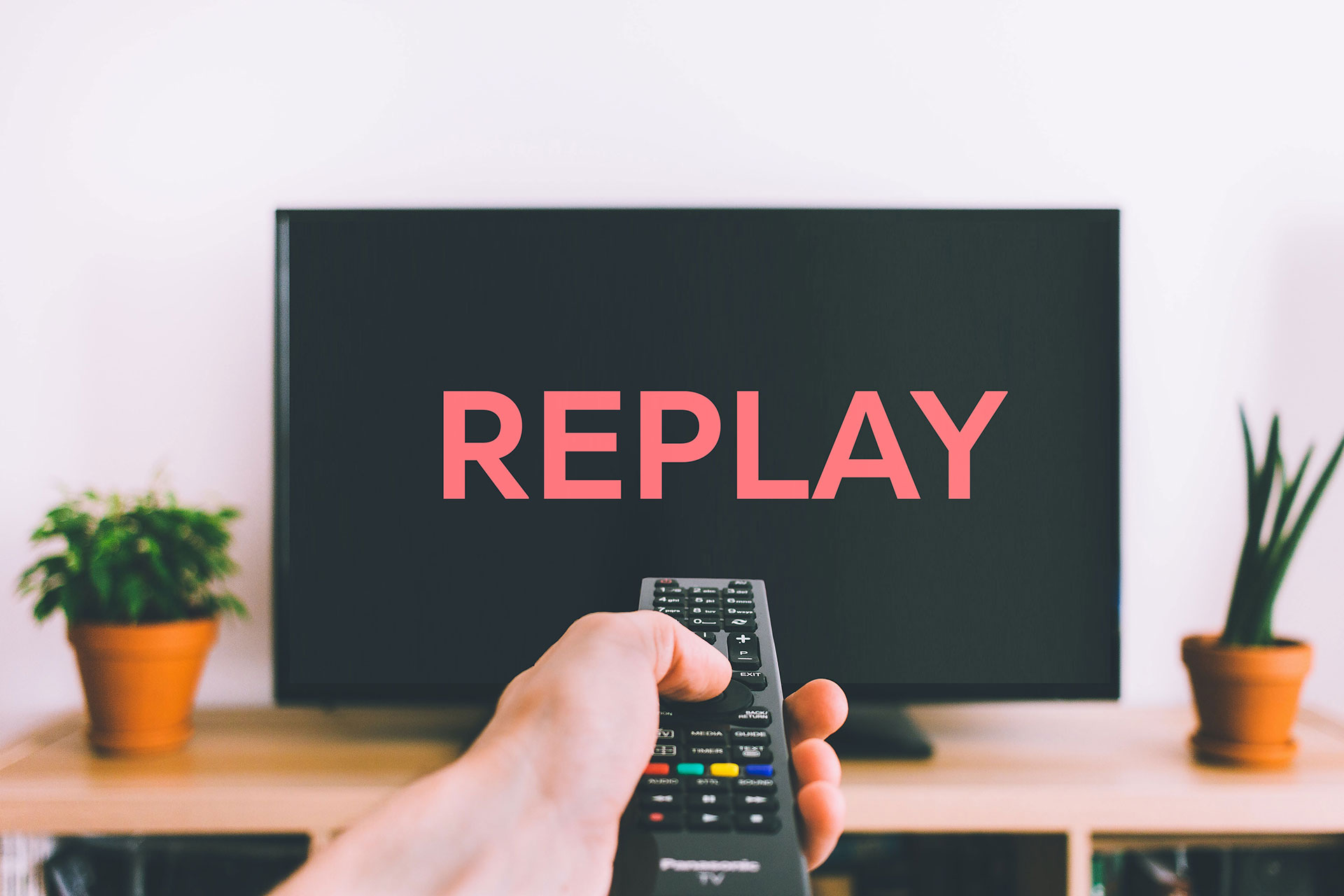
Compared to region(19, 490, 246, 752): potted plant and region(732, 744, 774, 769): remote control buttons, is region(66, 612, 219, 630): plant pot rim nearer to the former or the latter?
region(19, 490, 246, 752): potted plant

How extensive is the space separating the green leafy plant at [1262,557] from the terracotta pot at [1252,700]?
24 mm

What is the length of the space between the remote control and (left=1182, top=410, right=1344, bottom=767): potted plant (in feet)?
2.03

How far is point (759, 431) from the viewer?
3.26 feet

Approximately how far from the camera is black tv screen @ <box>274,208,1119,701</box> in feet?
3.23

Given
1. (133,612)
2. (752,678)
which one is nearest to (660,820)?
(752,678)

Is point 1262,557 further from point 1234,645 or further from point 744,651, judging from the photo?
point 744,651

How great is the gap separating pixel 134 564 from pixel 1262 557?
4.22ft

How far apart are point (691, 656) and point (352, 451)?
0.62 meters

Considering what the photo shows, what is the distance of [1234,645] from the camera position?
3.04 feet

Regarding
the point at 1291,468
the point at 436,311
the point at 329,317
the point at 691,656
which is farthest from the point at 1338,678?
the point at 329,317

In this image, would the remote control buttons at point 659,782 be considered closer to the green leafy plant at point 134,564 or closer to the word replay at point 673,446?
the word replay at point 673,446

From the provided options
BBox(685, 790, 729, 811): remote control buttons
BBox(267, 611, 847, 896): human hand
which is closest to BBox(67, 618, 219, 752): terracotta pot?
BBox(267, 611, 847, 896): human hand

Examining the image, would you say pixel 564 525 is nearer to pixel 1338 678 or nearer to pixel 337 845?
pixel 337 845

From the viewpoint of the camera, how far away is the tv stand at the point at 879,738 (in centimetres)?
94
